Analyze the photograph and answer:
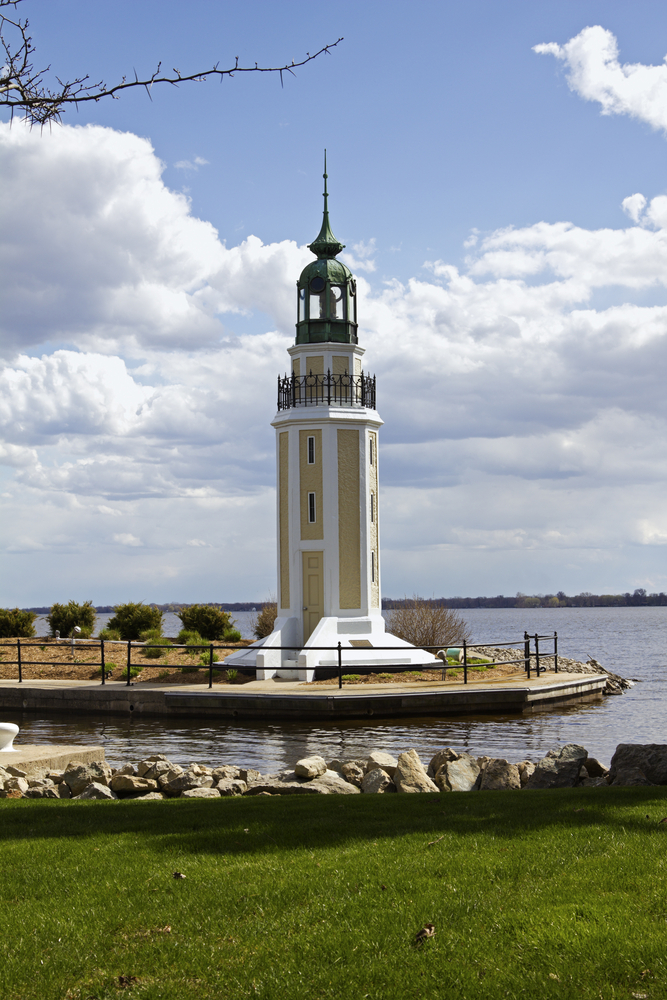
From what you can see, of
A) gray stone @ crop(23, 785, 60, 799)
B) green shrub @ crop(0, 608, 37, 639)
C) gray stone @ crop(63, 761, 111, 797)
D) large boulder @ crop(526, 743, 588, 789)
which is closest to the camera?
large boulder @ crop(526, 743, 588, 789)

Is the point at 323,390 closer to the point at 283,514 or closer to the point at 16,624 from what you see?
the point at 283,514

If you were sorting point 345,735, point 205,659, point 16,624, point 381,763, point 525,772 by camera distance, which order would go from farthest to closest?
point 16,624, point 205,659, point 345,735, point 381,763, point 525,772

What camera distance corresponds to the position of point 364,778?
10641 millimetres

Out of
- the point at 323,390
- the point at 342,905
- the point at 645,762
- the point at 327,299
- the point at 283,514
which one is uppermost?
the point at 327,299

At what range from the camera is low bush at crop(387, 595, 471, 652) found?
31.5 m

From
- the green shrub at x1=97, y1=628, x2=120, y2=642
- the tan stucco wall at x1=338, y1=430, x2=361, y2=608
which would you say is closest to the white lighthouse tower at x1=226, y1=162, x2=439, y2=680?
the tan stucco wall at x1=338, y1=430, x2=361, y2=608

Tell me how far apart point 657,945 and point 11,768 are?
948 centimetres

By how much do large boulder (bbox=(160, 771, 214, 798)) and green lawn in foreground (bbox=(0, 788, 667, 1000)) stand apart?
3153mm

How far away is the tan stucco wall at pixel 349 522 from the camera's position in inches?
1029

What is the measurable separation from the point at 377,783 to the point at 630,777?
9.37 ft

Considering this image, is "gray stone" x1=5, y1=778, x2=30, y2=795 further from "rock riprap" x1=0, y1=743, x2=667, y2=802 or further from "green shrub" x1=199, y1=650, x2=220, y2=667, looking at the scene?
"green shrub" x1=199, y1=650, x2=220, y2=667

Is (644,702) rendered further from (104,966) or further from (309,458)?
(104,966)

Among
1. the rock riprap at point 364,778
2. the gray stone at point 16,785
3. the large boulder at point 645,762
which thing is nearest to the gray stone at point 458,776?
the rock riprap at point 364,778

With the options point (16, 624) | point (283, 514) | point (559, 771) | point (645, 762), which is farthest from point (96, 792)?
point (16, 624)
